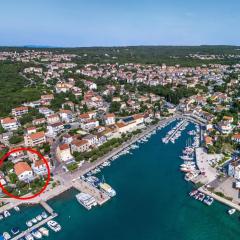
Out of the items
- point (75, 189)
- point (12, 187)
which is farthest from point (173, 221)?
point (12, 187)

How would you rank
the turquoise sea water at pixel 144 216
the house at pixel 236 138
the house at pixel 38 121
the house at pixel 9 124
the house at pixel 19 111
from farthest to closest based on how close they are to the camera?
1. the house at pixel 19 111
2. the house at pixel 38 121
3. the house at pixel 9 124
4. the house at pixel 236 138
5. the turquoise sea water at pixel 144 216

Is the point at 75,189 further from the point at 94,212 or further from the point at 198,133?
the point at 198,133

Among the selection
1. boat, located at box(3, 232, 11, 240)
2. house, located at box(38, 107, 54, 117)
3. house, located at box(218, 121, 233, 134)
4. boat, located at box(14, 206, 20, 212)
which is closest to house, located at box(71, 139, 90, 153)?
boat, located at box(14, 206, 20, 212)

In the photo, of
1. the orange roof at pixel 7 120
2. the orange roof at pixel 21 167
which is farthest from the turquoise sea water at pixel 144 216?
the orange roof at pixel 7 120

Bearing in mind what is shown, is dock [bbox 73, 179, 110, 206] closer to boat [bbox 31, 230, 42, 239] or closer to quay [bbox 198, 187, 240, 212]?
boat [bbox 31, 230, 42, 239]

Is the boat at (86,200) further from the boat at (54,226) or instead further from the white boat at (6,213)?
the white boat at (6,213)
